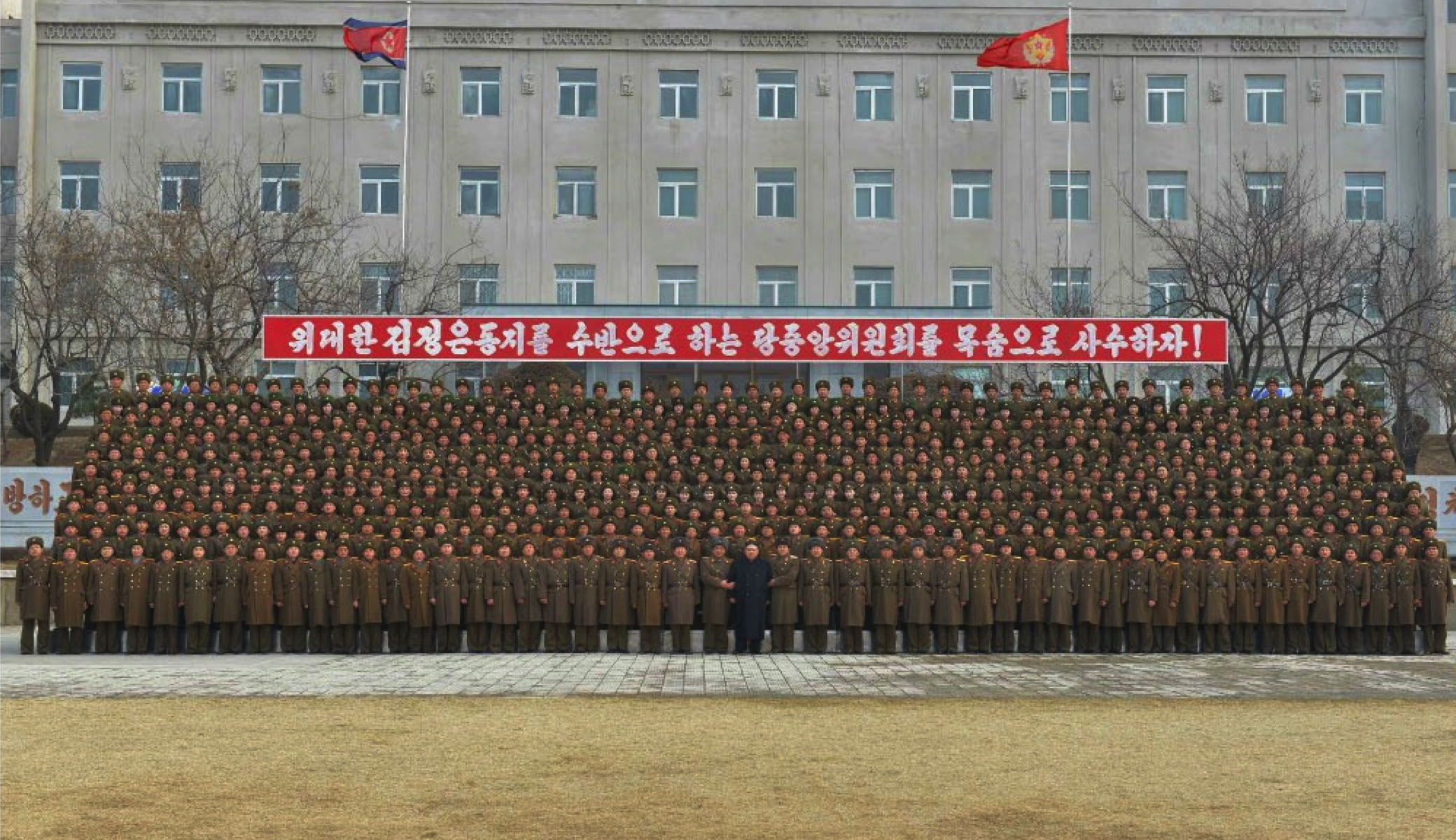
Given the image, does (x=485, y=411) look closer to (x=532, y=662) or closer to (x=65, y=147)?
(x=532, y=662)

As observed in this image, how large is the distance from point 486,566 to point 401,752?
784 centimetres

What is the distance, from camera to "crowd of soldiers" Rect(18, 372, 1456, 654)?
19016 millimetres

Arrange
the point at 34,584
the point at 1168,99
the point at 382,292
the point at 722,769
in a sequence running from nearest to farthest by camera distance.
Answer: the point at 722,769 → the point at 34,584 → the point at 382,292 → the point at 1168,99

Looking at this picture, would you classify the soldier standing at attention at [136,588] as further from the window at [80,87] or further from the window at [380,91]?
the window at [80,87]

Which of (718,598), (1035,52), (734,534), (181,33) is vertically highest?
(181,33)

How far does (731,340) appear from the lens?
23531mm

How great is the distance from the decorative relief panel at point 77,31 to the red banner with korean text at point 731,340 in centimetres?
2628

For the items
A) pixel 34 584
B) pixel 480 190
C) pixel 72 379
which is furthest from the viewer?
pixel 480 190

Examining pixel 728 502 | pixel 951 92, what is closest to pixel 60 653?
pixel 728 502

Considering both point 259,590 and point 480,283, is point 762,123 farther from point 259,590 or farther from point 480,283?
point 259,590

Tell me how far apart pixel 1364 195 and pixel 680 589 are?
34.3 metres

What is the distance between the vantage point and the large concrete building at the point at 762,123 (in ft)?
150

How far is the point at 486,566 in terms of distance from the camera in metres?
19.0

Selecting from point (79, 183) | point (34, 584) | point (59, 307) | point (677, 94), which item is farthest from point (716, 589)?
point (79, 183)
